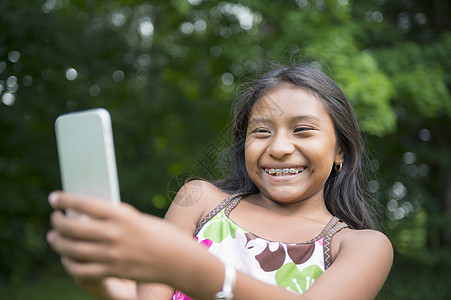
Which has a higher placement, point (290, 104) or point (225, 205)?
point (290, 104)

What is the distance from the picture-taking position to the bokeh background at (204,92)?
618cm

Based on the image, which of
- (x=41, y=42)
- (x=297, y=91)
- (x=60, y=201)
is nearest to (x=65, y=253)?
(x=60, y=201)

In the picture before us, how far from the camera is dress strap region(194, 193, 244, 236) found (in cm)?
180

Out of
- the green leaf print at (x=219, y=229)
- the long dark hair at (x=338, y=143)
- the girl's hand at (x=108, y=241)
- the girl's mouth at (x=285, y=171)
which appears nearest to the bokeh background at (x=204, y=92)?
the long dark hair at (x=338, y=143)

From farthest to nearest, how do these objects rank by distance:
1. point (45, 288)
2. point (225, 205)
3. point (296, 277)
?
point (45, 288), point (225, 205), point (296, 277)

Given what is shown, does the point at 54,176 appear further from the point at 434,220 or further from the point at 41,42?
the point at 434,220

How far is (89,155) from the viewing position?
99 centimetres

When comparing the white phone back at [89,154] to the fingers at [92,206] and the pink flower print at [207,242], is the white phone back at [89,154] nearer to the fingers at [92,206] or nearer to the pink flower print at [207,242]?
the fingers at [92,206]

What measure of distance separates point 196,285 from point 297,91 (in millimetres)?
1035

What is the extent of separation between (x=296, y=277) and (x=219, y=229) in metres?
0.32

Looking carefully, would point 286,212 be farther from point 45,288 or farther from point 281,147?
point 45,288

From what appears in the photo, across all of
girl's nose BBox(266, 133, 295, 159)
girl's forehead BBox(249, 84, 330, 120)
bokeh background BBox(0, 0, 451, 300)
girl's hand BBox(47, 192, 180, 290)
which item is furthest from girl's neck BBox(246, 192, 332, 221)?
bokeh background BBox(0, 0, 451, 300)

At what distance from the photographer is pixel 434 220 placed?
7.66m

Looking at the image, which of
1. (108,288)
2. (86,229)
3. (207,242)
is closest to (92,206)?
(86,229)
